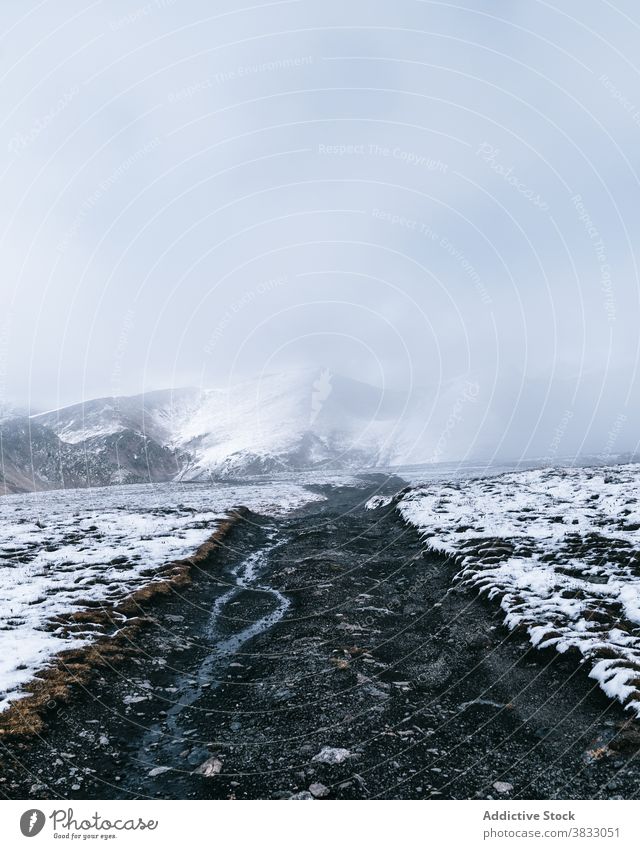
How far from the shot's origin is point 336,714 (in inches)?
352

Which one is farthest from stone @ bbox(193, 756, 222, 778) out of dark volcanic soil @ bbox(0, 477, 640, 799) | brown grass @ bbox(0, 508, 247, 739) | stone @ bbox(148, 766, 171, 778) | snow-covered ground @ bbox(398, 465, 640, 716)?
snow-covered ground @ bbox(398, 465, 640, 716)

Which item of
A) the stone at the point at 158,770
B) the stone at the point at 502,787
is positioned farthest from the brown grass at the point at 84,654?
the stone at the point at 502,787

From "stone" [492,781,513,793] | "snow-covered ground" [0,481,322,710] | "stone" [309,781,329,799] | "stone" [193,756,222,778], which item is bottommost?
"snow-covered ground" [0,481,322,710]

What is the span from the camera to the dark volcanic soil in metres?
6.94

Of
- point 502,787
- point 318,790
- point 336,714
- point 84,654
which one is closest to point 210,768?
point 318,790

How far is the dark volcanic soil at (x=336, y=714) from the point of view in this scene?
6.94 metres

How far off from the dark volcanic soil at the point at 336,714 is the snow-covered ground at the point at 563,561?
624 millimetres

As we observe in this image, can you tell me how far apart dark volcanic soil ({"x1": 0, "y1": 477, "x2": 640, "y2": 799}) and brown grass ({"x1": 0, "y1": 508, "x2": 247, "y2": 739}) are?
0.34 meters

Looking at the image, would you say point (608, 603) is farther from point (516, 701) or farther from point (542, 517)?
point (542, 517)

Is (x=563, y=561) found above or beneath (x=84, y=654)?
above

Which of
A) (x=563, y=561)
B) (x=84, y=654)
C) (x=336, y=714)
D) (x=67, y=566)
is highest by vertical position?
(x=563, y=561)

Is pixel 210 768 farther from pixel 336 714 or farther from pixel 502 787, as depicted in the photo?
pixel 502 787

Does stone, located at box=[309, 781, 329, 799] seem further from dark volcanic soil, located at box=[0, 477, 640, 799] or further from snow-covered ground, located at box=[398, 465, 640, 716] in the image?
snow-covered ground, located at box=[398, 465, 640, 716]

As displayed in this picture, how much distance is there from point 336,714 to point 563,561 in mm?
11400
